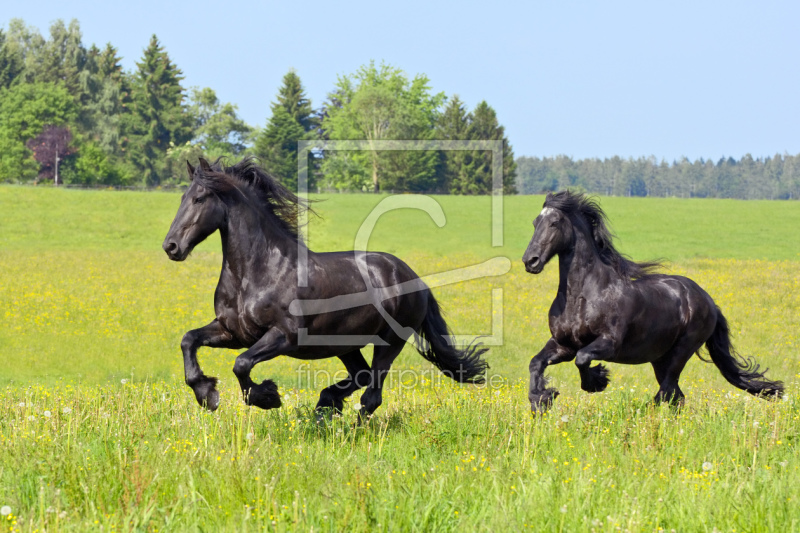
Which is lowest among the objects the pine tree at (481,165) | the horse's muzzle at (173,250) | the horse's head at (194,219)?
the horse's muzzle at (173,250)

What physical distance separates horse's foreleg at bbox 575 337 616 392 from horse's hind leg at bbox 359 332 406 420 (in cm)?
190

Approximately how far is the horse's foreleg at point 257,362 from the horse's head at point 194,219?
39.6 inches

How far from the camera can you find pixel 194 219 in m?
7.29

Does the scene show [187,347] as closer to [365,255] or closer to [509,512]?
[365,255]

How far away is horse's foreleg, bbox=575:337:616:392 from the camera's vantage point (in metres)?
7.94

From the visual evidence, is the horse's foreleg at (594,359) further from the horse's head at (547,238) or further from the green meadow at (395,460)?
the horse's head at (547,238)

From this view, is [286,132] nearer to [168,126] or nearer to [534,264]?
[168,126]

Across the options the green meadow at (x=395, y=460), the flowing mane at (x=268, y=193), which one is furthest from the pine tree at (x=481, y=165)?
the flowing mane at (x=268, y=193)

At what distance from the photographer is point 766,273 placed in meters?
29.3

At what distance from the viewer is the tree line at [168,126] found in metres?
88.0

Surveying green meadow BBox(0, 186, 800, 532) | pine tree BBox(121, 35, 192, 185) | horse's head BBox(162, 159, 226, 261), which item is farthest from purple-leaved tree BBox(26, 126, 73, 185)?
horse's head BBox(162, 159, 226, 261)

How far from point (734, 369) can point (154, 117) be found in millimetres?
97913

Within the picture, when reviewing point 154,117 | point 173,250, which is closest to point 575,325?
point 173,250

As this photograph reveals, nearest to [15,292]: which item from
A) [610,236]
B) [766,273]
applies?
[610,236]
